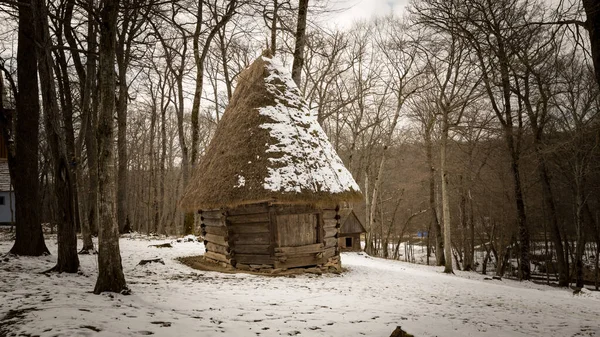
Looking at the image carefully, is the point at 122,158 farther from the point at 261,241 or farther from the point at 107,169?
the point at 107,169

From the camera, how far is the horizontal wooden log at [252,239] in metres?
10.3

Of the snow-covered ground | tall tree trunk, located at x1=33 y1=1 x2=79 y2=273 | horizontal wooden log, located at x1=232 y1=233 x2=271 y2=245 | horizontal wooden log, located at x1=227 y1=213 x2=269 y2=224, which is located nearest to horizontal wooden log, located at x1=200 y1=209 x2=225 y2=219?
horizontal wooden log, located at x1=227 y1=213 x2=269 y2=224

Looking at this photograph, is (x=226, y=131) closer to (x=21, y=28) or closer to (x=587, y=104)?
(x=21, y=28)

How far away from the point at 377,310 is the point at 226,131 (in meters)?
8.67

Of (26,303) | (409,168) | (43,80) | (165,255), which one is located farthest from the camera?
(409,168)

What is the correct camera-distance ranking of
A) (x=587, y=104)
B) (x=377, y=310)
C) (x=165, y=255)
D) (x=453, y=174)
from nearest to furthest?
1. (x=377, y=310)
2. (x=165, y=255)
3. (x=587, y=104)
4. (x=453, y=174)

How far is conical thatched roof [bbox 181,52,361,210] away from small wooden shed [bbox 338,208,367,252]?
14872mm

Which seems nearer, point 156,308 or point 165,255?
point 156,308

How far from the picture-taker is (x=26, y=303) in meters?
4.78

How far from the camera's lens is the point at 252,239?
34.3ft

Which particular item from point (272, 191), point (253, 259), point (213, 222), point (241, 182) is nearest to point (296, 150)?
point (272, 191)

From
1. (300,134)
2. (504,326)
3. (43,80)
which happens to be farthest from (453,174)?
(43,80)

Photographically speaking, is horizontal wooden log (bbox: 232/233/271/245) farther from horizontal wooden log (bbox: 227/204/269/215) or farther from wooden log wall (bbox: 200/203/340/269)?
horizontal wooden log (bbox: 227/204/269/215)

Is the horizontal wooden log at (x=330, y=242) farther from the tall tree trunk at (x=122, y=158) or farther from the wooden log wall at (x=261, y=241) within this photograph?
the tall tree trunk at (x=122, y=158)
